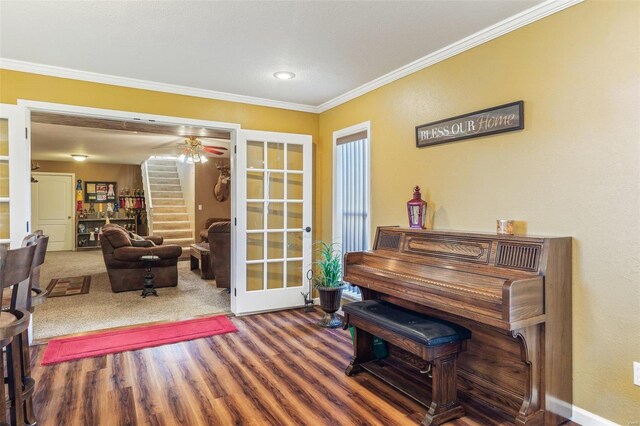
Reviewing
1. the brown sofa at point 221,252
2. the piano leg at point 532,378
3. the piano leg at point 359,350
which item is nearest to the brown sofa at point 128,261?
the brown sofa at point 221,252

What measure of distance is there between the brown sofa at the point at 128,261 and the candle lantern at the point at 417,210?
12.9ft

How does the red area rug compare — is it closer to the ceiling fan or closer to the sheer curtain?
the sheer curtain

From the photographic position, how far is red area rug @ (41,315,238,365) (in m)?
3.18

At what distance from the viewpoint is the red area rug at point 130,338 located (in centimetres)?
318

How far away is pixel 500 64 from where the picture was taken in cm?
257

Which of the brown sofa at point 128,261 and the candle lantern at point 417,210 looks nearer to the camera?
the candle lantern at point 417,210

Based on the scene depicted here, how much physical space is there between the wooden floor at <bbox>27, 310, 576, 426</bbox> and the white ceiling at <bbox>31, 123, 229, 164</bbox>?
4.10m

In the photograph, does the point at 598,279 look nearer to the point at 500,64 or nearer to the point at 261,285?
the point at 500,64

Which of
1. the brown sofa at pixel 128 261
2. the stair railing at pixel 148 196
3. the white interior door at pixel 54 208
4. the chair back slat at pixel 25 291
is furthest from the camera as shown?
the white interior door at pixel 54 208

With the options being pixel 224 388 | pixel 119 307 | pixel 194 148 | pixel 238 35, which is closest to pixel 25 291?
pixel 224 388

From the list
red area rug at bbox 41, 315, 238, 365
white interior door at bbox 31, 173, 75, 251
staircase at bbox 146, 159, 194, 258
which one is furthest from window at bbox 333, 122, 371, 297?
white interior door at bbox 31, 173, 75, 251

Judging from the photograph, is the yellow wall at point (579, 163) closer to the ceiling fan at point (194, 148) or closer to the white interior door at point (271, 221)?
the white interior door at point (271, 221)

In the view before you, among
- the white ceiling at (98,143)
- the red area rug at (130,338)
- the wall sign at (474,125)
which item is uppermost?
the white ceiling at (98,143)

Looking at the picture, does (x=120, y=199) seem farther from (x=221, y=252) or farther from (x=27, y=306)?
(x=27, y=306)
